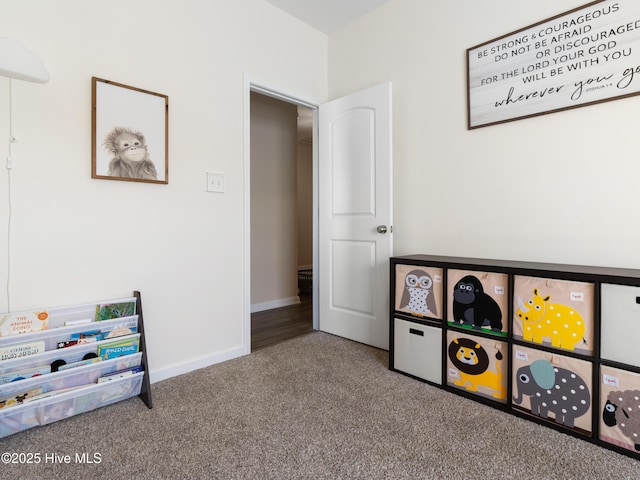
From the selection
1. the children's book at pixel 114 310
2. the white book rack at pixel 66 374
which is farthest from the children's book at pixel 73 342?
the children's book at pixel 114 310

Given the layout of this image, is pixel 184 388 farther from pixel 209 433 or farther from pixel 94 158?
pixel 94 158

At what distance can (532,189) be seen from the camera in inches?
75.2

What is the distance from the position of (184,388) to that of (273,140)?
284cm

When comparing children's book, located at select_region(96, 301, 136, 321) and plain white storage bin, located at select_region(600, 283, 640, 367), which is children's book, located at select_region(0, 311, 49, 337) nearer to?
children's book, located at select_region(96, 301, 136, 321)

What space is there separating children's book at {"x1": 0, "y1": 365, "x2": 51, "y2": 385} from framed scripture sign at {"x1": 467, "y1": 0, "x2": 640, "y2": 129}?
8.57 feet

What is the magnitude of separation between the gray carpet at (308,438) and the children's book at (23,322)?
45 centimetres

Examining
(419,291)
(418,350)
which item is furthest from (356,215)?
(418,350)

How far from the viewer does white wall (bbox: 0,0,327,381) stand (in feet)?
5.36

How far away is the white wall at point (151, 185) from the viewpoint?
5.36 ft

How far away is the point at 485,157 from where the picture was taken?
6.86 ft

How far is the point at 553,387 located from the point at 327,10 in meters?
2.88

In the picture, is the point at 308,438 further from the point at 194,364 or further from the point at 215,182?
the point at 215,182

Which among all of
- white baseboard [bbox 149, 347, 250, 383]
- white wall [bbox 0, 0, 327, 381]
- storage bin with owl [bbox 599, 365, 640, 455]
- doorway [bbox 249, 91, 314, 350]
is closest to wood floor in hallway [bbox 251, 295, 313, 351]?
doorway [bbox 249, 91, 314, 350]

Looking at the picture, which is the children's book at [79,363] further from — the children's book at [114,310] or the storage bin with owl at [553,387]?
the storage bin with owl at [553,387]
